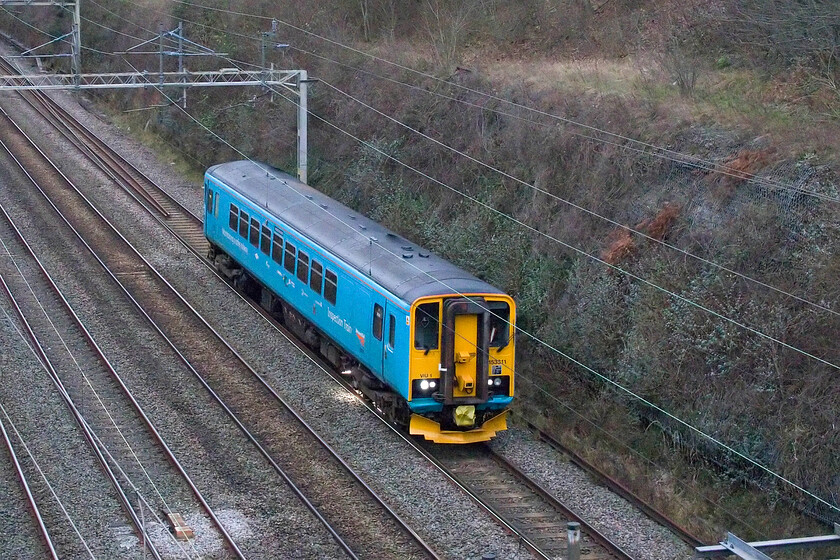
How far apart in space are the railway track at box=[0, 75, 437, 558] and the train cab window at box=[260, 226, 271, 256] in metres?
1.76

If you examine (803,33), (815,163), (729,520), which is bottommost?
(729,520)

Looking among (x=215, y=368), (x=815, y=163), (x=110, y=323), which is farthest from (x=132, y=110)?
(x=815, y=163)

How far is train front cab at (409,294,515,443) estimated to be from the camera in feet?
48.5

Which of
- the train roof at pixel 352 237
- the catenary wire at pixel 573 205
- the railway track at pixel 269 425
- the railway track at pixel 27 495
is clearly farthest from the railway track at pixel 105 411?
the catenary wire at pixel 573 205

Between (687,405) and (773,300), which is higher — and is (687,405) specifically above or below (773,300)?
below

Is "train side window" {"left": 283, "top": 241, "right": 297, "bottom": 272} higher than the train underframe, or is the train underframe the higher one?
"train side window" {"left": 283, "top": 241, "right": 297, "bottom": 272}

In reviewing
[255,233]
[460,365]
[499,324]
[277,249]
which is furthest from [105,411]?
[499,324]

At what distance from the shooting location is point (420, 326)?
14.8 metres

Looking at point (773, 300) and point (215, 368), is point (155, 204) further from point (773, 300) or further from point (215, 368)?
point (773, 300)

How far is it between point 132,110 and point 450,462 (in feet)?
80.7

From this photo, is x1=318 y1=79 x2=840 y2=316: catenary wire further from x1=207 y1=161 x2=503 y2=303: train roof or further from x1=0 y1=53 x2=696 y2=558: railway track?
x1=0 y1=53 x2=696 y2=558: railway track

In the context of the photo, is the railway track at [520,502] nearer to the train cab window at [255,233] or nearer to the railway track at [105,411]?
the railway track at [105,411]

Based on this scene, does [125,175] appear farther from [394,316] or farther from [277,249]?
[394,316]

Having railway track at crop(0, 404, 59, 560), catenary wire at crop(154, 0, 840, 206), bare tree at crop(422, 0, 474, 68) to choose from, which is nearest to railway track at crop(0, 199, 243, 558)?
railway track at crop(0, 404, 59, 560)
